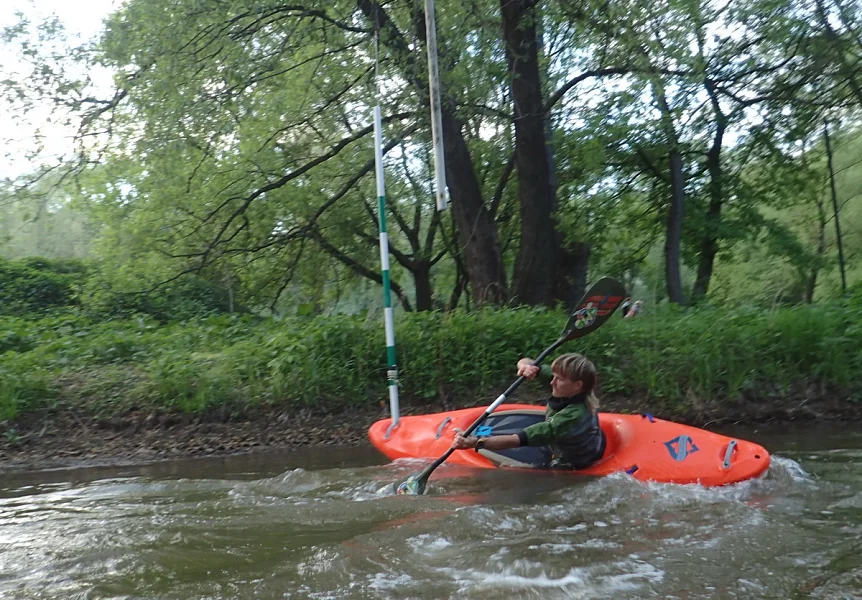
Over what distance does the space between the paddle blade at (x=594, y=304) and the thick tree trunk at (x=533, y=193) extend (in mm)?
3088

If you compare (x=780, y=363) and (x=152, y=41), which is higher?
(x=152, y=41)

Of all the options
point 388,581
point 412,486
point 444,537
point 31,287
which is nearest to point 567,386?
point 412,486

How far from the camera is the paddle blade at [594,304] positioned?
603 cm

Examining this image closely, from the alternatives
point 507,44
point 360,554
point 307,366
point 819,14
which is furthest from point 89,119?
point 819,14

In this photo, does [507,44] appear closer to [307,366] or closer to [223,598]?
[307,366]

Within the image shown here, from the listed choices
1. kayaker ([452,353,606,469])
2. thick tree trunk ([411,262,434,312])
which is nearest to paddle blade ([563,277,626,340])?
kayaker ([452,353,606,469])

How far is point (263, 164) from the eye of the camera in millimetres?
10562

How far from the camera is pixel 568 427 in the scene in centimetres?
460

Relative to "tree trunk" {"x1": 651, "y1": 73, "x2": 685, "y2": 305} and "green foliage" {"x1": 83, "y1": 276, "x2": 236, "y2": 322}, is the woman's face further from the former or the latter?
"tree trunk" {"x1": 651, "y1": 73, "x2": 685, "y2": 305}

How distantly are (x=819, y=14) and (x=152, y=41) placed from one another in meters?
9.69

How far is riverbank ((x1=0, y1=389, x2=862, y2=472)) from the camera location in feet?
22.3

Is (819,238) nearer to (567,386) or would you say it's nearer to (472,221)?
(472,221)

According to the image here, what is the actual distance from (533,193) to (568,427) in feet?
17.5

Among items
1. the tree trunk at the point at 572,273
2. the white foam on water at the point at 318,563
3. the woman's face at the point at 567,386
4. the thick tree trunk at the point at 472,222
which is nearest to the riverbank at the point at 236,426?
the tree trunk at the point at 572,273
